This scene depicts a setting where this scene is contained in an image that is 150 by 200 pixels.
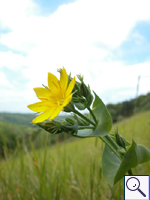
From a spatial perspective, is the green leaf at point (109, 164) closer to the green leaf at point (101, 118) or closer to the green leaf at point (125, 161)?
the green leaf at point (125, 161)

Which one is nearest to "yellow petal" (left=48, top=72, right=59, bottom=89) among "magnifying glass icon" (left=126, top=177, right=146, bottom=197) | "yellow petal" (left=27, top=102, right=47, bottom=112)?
"yellow petal" (left=27, top=102, right=47, bottom=112)

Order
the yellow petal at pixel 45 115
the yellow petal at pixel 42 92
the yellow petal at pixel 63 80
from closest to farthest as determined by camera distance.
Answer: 1. the yellow petal at pixel 45 115
2. the yellow petal at pixel 63 80
3. the yellow petal at pixel 42 92

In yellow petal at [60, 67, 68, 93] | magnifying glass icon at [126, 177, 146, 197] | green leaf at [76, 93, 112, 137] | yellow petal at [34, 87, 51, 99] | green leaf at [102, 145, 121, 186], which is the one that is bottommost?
magnifying glass icon at [126, 177, 146, 197]

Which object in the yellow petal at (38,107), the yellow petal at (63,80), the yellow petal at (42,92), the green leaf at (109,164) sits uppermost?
the yellow petal at (63,80)

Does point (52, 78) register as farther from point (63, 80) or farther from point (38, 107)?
point (38, 107)

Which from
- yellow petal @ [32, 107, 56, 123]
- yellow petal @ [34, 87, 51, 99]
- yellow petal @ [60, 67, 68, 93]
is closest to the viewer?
yellow petal @ [32, 107, 56, 123]

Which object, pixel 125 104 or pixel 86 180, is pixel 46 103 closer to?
pixel 86 180

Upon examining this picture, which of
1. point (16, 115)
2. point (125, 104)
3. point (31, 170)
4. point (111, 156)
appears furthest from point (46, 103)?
point (16, 115)

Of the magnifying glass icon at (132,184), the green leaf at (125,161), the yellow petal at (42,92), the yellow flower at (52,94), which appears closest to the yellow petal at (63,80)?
the yellow flower at (52,94)

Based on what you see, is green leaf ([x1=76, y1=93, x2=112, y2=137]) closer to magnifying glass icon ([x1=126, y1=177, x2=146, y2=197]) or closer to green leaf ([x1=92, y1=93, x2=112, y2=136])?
green leaf ([x1=92, y1=93, x2=112, y2=136])
